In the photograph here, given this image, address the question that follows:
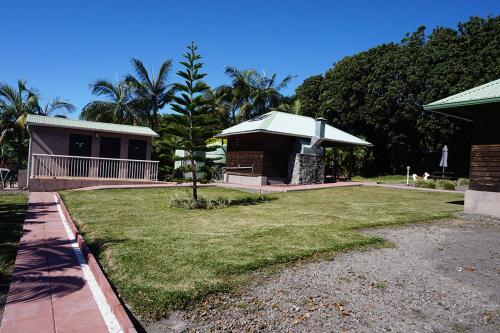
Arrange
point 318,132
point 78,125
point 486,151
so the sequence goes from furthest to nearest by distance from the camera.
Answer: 1. point 318,132
2. point 78,125
3. point 486,151

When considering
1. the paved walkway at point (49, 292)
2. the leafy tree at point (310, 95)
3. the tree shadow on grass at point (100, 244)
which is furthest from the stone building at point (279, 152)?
the leafy tree at point (310, 95)

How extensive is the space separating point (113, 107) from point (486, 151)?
982 inches

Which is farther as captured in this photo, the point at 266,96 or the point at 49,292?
the point at 266,96

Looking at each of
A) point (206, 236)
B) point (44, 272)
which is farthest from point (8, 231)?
point (206, 236)

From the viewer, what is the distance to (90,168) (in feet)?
58.1

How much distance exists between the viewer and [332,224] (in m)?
8.61

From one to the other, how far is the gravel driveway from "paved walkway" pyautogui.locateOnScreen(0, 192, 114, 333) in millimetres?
870

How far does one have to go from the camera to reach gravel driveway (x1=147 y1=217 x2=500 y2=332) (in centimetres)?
373

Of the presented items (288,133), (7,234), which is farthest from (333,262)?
(288,133)

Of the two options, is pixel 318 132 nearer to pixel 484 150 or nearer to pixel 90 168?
pixel 484 150

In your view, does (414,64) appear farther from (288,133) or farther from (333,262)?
(333,262)

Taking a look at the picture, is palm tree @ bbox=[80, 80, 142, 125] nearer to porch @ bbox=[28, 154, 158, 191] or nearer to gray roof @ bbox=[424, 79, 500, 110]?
porch @ bbox=[28, 154, 158, 191]

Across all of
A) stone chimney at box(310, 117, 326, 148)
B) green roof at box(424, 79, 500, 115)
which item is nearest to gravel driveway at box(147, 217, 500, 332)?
green roof at box(424, 79, 500, 115)

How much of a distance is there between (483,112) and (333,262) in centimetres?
840
